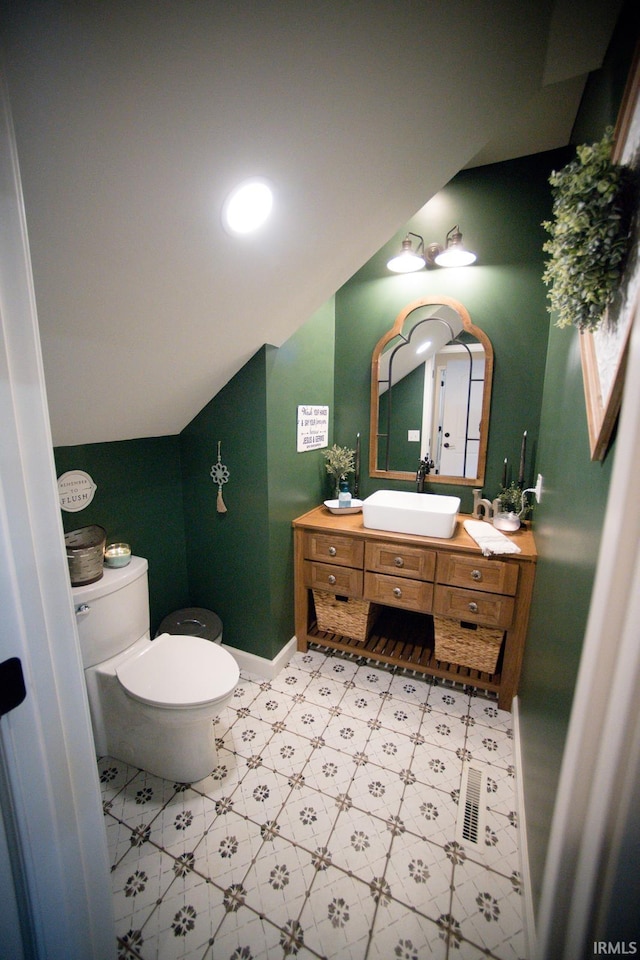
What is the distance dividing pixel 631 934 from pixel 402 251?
2459mm

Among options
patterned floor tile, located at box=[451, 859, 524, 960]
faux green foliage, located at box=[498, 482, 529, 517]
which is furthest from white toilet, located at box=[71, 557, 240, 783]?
faux green foliage, located at box=[498, 482, 529, 517]

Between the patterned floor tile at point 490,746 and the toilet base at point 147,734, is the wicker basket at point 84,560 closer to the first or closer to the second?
the toilet base at point 147,734

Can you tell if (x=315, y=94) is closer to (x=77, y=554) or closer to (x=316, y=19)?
(x=316, y=19)

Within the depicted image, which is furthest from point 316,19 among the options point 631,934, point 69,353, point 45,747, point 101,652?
point 101,652

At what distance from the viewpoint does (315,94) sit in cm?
87

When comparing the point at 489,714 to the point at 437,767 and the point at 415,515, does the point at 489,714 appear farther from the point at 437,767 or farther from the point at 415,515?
the point at 415,515

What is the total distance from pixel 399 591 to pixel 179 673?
1.12 metres

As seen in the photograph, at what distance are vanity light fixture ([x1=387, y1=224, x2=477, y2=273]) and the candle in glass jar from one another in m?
2.06

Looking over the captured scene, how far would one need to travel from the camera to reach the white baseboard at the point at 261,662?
211cm

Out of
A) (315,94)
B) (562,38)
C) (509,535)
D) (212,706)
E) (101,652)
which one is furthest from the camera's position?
(509,535)

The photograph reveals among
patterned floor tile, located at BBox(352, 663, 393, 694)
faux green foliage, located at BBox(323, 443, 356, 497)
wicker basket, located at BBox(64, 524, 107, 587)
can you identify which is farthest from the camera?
faux green foliage, located at BBox(323, 443, 356, 497)

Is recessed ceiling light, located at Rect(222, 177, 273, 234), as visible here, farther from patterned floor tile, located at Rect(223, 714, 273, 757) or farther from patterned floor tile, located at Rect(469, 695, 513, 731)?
patterned floor tile, located at Rect(469, 695, 513, 731)

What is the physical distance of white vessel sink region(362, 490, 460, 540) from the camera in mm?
1899

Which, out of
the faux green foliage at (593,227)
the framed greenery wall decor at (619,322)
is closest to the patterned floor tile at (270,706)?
the framed greenery wall decor at (619,322)
